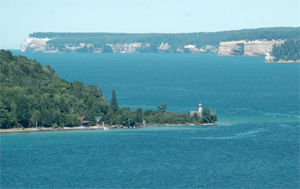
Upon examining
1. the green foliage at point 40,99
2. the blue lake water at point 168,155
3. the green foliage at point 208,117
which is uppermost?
the green foliage at point 40,99

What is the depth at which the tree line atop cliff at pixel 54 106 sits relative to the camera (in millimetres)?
88062

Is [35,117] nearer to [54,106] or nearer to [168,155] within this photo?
[54,106]

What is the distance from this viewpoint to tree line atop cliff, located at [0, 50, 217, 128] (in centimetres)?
8806

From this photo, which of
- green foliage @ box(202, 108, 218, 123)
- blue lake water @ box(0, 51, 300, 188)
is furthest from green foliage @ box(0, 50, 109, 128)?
green foliage @ box(202, 108, 218, 123)

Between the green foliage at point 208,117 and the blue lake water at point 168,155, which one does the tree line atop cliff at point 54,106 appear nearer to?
the green foliage at point 208,117

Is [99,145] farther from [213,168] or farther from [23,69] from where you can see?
[23,69]

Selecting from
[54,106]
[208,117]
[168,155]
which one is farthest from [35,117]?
[208,117]

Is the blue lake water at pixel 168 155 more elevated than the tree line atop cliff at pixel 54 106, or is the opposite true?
the tree line atop cliff at pixel 54 106

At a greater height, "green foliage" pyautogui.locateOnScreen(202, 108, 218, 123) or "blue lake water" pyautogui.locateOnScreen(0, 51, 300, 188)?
"green foliage" pyautogui.locateOnScreen(202, 108, 218, 123)

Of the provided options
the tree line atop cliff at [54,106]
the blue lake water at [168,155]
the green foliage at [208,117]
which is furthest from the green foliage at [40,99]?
the green foliage at [208,117]

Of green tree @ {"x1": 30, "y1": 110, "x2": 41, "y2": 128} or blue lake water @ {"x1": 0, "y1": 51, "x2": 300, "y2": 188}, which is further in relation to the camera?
green tree @ {"x1": 30, "y1": 110, "x2": 41, "y2": 128}

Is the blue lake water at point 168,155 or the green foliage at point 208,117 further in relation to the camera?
the green foliage at point 208,117

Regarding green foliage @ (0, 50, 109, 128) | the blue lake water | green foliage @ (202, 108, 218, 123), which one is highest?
green foliage @ (0, 50, 109, 128)

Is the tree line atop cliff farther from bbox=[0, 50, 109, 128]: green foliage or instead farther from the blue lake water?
the blue lake water
